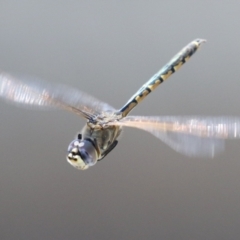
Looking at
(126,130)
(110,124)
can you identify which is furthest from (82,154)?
(126,130)

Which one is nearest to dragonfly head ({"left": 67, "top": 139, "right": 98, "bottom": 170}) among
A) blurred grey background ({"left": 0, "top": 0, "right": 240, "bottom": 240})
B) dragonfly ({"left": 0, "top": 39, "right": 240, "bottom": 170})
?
dragonfly ({"left": 0, "top": 39, "right": 240, "bottom": 170})

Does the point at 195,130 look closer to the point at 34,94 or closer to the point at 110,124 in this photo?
the point at 110,124

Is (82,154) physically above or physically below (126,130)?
below

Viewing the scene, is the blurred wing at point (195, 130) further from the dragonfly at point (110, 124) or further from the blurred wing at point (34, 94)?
the blurred wing at point (34, 94)

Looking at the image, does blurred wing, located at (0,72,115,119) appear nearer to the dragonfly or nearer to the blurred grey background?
the dragonfly

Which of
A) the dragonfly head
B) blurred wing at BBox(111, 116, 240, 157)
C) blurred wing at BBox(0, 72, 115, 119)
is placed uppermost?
blurred wing at BBox(0, 72, 115, 119)

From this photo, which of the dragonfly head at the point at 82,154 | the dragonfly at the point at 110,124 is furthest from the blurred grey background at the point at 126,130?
the dragonfly head at the point at 82,154
